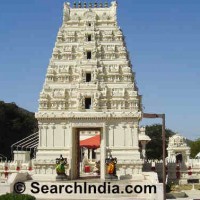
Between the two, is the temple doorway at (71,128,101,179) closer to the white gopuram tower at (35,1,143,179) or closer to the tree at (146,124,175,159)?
the white gopuram tower at (35,1,143,179)

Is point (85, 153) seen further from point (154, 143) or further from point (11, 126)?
point (154, 143)

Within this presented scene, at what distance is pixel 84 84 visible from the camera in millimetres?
30500

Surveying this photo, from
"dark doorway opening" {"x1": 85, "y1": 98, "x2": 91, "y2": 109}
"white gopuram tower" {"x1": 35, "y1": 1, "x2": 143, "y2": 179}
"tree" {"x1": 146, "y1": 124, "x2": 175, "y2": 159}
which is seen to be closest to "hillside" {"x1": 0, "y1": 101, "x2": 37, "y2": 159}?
"tree" {"x1": 146, "y1": 124, "x2": 175, "y2": 159}

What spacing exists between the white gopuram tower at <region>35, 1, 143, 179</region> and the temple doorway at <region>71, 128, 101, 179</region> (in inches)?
9.0

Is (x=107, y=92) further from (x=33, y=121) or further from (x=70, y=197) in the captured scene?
(x=33, y=121)

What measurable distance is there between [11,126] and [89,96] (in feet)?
150

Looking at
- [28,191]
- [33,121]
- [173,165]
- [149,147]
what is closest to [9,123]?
[33,121]

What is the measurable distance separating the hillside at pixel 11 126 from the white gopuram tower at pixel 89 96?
4230 centimetres

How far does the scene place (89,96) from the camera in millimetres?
30156

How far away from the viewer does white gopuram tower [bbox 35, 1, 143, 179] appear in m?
29.4

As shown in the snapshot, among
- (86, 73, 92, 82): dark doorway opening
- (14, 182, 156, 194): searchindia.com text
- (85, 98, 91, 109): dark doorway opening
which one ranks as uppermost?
(86, 73, 92, 82): dark doorway opening

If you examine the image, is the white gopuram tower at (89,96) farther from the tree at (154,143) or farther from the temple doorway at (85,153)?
the tree at (154,143)

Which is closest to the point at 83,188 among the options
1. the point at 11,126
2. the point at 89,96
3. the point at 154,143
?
the point at 89,96

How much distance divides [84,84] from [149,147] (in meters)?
50.1
